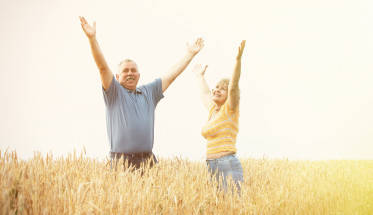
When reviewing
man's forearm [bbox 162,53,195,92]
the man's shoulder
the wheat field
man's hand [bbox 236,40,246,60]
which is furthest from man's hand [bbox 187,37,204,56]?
the wheat field

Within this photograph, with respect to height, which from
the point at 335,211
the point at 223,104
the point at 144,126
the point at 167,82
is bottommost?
the point at 335,211

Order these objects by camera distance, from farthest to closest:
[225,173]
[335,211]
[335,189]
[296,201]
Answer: [335,189], [335,211], [296,201], [225,173]

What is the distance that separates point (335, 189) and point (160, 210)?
4.39 m

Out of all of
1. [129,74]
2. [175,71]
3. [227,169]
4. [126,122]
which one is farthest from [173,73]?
[227,169]

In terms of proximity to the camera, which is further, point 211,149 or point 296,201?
point 296,201

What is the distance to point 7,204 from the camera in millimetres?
2105

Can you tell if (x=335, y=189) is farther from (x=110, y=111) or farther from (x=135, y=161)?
(x=110, y=111)

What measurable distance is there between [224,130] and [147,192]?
1.56 m

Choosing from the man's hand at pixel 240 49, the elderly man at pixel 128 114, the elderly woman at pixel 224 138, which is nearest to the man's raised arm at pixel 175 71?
the elderly man at pixel 128 114

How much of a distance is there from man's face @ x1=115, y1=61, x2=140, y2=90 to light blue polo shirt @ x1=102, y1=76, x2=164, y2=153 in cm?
10

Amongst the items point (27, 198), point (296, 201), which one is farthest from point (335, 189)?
point (27, 198)

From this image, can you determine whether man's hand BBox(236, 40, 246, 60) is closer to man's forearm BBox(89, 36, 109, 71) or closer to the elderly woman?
the elderly woman

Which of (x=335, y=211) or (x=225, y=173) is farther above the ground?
(x=225, y=173)

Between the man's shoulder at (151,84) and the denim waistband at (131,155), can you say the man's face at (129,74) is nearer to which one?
the man's shoulder at (151,84)
